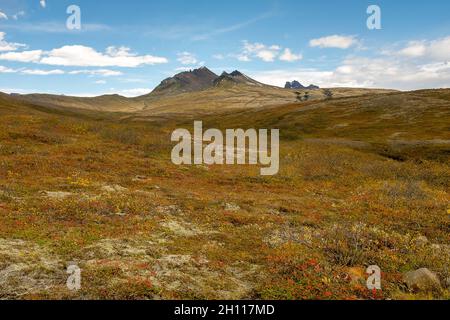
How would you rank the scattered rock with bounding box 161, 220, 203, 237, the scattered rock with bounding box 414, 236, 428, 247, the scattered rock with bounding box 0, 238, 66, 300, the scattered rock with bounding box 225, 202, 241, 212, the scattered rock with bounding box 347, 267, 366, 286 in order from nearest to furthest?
the scattered rock with bounding box 0, 238, 66, 300 < the scattered rock with bounding box 347, 267, 366, 286 < the scattered rock with bounding box 414, 236, 428, 247 < the scattered rock with bounding box 161, 220, 203, 237 < the scattered rock with bounding box 225, 202, 241, 212

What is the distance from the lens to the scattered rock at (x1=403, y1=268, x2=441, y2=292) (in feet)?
51.4

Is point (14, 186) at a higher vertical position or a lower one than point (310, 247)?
higher

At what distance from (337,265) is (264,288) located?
4301 millimetres

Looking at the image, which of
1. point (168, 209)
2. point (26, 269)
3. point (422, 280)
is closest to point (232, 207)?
point (168, 209)

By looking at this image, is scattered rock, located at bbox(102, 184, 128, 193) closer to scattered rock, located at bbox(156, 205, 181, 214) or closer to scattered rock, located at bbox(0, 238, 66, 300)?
scattered rock, located at bbox(156, 205, 181, 214)

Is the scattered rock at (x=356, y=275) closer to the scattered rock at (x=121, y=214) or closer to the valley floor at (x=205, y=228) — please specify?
the valley floor at (x=205, y=228)

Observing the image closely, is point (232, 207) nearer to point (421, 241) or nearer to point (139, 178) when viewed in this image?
point (139, 178)

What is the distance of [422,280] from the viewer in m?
16.0

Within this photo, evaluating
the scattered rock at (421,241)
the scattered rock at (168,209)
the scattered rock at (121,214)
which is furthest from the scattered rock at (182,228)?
the scattered rock at (421,241)

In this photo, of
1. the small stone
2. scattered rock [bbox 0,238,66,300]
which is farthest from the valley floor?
the small stone

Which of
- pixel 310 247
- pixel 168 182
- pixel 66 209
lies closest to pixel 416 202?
pixel 310 247

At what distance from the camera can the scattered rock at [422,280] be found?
15.7 meters
